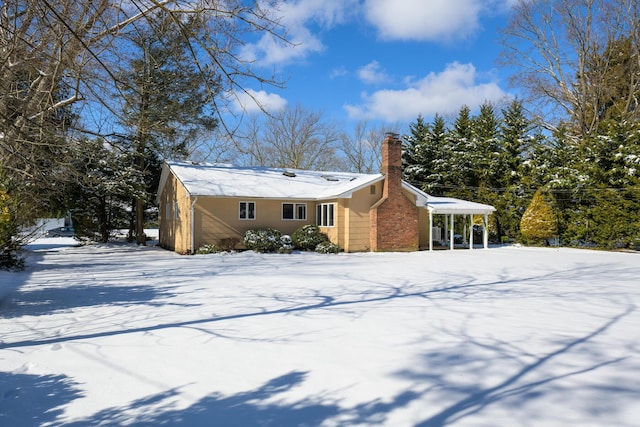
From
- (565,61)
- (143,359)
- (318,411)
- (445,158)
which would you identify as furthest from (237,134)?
(565,61)

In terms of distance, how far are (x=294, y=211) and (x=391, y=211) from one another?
4.76 meters

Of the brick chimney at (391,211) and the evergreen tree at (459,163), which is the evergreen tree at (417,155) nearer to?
the evergreen tree at (459,163)

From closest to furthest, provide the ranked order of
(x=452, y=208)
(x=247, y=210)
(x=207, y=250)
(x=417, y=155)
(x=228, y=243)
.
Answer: (x=207, y=250) < (x=228, y=243) < (x=247, y=210) < (x=452, y=208) < (x=417, y=155)

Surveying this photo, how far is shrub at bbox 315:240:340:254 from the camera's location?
18.9m

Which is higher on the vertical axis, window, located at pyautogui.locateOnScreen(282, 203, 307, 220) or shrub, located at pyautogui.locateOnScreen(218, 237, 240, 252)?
window, located at pyautogui.locateOnScreen(282, 203, 307, 220)

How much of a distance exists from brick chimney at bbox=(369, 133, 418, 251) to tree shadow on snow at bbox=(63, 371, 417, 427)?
1588cm

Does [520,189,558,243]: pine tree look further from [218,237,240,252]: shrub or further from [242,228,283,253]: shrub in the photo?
[218,237,240,252]: shrub

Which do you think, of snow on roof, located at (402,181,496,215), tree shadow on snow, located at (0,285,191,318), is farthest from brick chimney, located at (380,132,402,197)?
tree shadow on snow, located at (0,285,191,318)

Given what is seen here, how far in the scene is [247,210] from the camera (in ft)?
63.2

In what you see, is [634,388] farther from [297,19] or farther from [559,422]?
[297,19]

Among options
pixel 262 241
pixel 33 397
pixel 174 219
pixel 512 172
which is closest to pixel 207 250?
pixel 262 241

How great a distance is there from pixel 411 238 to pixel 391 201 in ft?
7.25

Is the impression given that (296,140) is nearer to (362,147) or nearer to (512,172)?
(362,147)

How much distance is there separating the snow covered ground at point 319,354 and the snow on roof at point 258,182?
9520 millimetres
